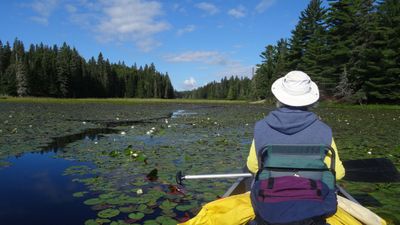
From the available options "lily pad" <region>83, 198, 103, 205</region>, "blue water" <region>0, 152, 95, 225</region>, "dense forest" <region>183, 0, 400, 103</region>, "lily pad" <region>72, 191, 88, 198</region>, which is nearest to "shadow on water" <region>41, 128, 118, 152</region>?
"blue water" <region>0, 152, 95, 225</region>

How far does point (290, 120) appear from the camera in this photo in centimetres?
321

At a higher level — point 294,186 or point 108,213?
point 294,186

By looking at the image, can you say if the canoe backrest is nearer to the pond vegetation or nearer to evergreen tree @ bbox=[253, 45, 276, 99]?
the pond vegetation

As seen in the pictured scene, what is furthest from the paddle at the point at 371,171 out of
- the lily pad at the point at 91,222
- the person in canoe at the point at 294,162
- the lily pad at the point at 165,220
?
the lily pad at the point at 91,222

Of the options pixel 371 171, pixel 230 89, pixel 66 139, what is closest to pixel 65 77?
pixel 230 89

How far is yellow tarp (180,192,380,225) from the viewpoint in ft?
10.7

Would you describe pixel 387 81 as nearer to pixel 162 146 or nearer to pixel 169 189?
pixel 162 146

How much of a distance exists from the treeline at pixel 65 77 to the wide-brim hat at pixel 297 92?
86.4m

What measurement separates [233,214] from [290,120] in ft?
3.38

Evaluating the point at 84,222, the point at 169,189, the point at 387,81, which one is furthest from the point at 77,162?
the point at 387,81

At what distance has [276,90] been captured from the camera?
11.4ft

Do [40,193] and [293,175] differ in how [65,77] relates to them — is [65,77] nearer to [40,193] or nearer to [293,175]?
[40,193]

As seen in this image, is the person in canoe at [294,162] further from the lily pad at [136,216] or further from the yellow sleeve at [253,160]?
the lily pad at [136,216]

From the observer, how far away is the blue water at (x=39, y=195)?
219 inches
